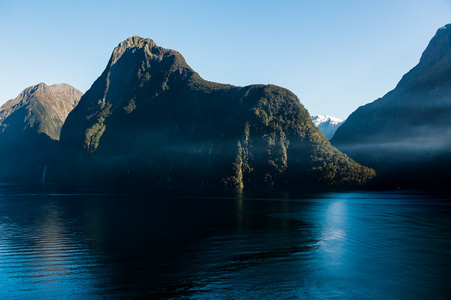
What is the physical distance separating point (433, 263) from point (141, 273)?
27.0 m

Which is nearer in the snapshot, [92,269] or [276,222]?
[92,269]

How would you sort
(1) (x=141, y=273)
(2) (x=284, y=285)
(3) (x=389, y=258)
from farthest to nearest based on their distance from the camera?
(3) (x=389, y=258) < (1) (x=141, y=273) < (2) (x=284, y=285)

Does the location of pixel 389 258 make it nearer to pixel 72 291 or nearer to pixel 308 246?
pixel 308 246

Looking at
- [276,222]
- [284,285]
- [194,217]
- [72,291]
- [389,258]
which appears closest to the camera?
[72,291]

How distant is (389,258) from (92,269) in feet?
93.1

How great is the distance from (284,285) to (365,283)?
6531 mm

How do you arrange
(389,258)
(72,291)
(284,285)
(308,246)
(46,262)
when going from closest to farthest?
(72,291) → (284,285) → (46,262) → (389,258) → (308,246)

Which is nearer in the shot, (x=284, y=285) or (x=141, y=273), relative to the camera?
(x=284, y=285)

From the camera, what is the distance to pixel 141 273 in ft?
90.9

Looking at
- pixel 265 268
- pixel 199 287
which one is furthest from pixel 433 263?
pixel 199 287

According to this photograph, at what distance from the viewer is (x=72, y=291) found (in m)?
23.5

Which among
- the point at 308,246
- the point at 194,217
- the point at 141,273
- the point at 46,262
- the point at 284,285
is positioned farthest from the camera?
the point at 194,217

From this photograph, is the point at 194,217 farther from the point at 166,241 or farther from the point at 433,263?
the point at 433,263

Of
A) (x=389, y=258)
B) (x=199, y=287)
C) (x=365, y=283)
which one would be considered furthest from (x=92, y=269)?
(x=389, y=258)
